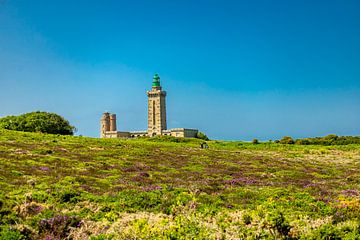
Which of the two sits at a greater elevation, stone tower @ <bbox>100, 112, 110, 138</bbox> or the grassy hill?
stone tower @ <bbox>100, 112, 110, 138</bbox>

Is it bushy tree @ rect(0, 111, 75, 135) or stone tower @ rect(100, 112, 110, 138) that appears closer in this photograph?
bushy tree @ rect(0, 111, 75, 135)

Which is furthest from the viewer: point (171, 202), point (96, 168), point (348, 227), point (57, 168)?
point (96, 168)

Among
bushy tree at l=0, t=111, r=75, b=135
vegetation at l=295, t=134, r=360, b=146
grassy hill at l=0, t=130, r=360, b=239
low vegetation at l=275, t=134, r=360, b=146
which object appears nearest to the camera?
grassy hill at l=0, t=130, r=360, b=239

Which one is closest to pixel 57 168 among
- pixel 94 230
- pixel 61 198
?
pixel 61 198

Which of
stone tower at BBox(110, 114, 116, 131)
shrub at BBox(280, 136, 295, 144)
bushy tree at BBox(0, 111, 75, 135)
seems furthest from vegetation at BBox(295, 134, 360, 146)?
stone tower at BBox(110, 114, 116, 131)

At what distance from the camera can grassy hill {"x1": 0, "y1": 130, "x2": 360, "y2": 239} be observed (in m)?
16.1

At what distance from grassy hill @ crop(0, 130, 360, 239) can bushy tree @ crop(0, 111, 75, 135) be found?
6446 cm

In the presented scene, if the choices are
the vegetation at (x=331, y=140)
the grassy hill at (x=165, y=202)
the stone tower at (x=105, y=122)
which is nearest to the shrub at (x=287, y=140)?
the vegetation at (x=331, y=140)

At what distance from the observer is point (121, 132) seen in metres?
166

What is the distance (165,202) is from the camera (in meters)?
20.8

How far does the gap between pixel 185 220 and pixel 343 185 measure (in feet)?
53.4

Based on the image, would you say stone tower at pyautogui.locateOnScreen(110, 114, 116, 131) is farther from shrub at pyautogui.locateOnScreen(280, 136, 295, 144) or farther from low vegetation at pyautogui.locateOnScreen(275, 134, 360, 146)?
low vegetation at pyautogui.locateOnScreen(275, 134, 360, 146)

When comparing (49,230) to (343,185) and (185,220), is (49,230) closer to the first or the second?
(185,220)

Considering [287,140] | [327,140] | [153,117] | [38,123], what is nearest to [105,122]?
[153,117]
